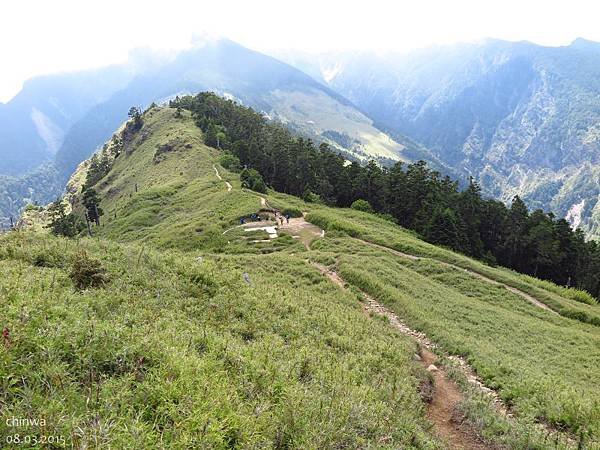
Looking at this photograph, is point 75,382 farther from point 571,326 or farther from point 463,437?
point 571,326

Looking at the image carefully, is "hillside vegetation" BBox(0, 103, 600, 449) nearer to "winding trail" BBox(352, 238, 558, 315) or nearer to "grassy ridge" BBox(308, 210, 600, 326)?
"winding trail" BBox(352, 238, 558, 315)

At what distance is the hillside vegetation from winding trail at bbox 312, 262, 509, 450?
333 millimetres

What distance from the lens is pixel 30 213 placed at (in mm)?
163625

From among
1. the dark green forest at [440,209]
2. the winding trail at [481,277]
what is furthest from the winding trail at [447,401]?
the dark green forest at [440,209]

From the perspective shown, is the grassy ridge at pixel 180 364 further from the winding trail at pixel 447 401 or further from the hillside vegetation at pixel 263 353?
the winding trail at pixel 447 401

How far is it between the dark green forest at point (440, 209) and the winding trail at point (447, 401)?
2144 inches

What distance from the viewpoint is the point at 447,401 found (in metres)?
16.8

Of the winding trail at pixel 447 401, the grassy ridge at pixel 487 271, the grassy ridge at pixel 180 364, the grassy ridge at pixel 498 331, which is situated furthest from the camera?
the grassy ridge at pixel 487 271

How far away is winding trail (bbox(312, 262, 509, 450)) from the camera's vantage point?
44.6 feet

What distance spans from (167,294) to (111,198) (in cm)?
11783

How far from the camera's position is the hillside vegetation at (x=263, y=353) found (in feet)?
24.1

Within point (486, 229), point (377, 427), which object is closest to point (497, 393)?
point (377, 427)

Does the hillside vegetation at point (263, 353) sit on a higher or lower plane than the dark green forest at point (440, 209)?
higher

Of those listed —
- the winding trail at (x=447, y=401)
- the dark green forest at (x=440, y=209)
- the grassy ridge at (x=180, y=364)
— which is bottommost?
the dark green forest at (x=440, y=209)
